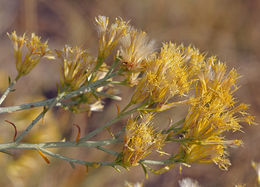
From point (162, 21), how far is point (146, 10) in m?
0.45

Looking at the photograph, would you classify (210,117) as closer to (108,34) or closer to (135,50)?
(135,50)

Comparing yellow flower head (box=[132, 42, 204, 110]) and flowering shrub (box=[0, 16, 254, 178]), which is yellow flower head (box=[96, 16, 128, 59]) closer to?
flowering shrub (box=[0, 16, 254, 178])

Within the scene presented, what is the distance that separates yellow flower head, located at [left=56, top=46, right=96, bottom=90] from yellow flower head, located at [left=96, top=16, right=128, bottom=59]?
0.08 m

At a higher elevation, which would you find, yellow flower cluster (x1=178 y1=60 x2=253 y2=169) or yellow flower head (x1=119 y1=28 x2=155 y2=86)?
yellow flower head (x1=119 y1=28 x2=155 y2=86)

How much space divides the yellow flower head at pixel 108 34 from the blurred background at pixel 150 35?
6.74 ft

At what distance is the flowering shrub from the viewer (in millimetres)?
1247

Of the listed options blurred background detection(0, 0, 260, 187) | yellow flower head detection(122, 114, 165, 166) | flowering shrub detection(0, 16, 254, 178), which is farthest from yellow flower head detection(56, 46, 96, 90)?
blurred background detection(0, 0, 260, 187)

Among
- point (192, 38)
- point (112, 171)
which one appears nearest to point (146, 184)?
point (112, 171)

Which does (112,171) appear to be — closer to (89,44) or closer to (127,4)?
(89,44)

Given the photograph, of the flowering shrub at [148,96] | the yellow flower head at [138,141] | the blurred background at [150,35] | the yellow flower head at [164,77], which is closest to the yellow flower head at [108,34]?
the flowering shrub at [148,96]

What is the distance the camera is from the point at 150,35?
4312mm

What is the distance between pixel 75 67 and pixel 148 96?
0.33 meters

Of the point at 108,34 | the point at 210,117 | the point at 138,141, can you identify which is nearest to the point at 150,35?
the point at 108,34

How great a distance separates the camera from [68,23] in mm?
5176
